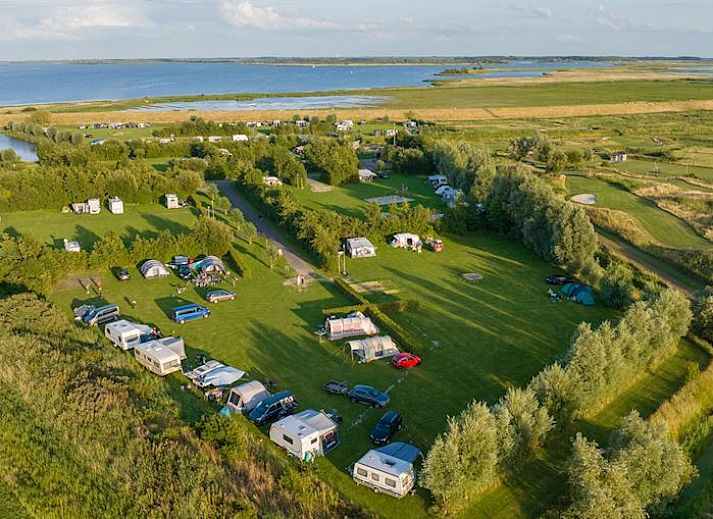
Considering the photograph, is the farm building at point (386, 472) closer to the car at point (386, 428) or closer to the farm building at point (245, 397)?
the car at point (386, 428)

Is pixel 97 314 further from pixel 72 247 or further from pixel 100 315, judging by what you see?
pixel 72 247

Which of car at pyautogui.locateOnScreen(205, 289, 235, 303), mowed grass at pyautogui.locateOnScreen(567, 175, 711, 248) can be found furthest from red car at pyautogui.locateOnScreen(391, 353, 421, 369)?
mowed grass at pyautogui.locateOnScreen(567, 175, 711, 248)

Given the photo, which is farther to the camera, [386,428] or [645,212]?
[645,212]

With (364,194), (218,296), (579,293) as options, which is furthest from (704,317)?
(364,194)

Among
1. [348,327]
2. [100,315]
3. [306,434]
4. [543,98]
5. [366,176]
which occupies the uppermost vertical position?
[543,98]

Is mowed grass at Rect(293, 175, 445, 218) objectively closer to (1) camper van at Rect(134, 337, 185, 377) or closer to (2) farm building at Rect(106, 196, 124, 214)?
(2) farm building at Rect(106, 196, 124, 214)

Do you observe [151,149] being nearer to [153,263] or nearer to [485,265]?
[153,263]
